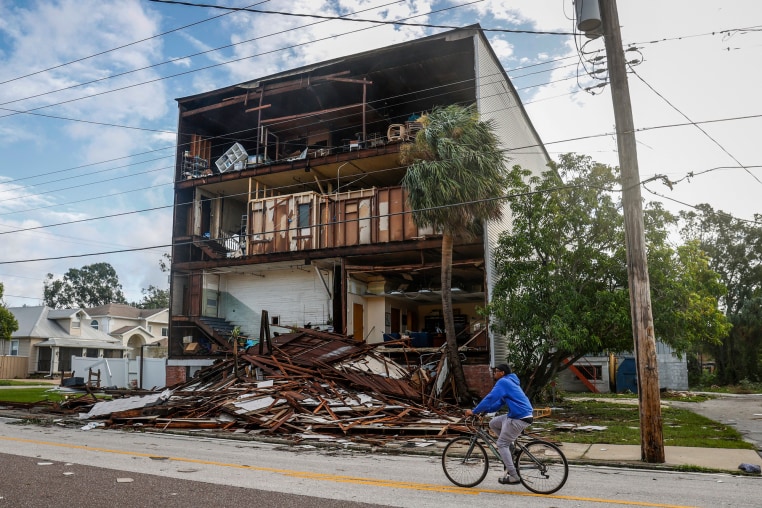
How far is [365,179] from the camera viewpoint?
2958 centimetres

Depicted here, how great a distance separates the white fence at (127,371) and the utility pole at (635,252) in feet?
83.4

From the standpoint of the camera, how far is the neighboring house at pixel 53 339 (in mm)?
49469

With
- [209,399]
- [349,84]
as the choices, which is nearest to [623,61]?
[209,399]

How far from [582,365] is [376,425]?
978 inches

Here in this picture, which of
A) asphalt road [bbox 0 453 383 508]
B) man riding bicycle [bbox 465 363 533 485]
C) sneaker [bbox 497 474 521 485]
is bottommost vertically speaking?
asphalt road [bbox 0 453 383 508]

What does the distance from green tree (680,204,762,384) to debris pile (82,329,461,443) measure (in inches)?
1243

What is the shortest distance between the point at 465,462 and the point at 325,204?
67.0 feet

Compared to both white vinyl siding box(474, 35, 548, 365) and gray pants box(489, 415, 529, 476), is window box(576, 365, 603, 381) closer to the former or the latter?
white vinyl siding box(474, 35, 548, 365)

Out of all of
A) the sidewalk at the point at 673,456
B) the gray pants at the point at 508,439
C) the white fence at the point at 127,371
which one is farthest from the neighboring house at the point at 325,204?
the gray pants at the point at 508,439

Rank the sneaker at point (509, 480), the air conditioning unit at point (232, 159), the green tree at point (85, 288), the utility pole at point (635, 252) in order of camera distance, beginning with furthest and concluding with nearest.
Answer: the green tree at point (85, 288) < the air conditioning unit at point (232, 159) < the utility pole at point (635, 252) < the sneaker at point (509, 480)

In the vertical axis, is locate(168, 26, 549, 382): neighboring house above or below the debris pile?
above

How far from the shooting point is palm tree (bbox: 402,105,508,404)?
19.8 meters

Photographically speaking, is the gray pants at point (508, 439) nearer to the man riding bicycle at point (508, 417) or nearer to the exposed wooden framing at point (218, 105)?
the man riding bicycle at point (508, 417)

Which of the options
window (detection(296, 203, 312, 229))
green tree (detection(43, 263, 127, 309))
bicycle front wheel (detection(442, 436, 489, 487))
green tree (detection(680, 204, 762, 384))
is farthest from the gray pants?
green tree (detection(43, 263, 127, 309))
